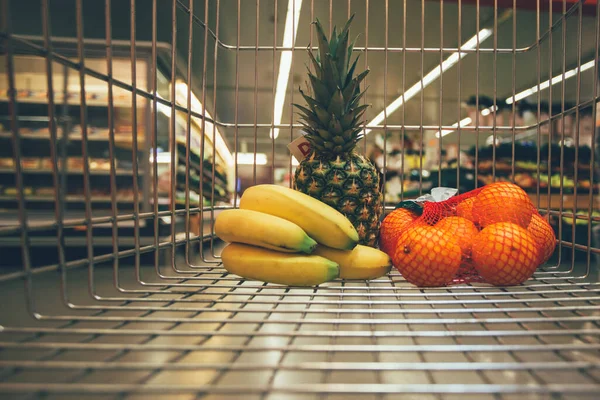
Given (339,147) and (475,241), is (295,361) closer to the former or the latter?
(475,241)

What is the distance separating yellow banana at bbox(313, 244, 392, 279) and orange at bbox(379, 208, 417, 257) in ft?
0.26

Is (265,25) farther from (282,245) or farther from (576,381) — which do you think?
(576,381)

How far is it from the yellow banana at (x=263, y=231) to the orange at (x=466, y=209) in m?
0.47

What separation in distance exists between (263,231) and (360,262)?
0.25 meters

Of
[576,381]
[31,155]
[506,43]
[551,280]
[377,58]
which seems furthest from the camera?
[377,58]

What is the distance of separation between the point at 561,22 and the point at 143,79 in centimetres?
389

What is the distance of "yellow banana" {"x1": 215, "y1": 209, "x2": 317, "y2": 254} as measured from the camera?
84 cm

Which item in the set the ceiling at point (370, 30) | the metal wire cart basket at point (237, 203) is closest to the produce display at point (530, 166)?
the metal wire cart basket at point (237, 203)

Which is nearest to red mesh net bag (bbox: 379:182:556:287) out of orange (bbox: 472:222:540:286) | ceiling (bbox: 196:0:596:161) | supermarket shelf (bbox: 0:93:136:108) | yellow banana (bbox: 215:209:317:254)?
orange (bbox: 472:222:540:286)

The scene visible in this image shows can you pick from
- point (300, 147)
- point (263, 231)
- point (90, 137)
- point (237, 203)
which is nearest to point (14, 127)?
point (263, 231)

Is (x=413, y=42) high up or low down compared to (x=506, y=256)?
up

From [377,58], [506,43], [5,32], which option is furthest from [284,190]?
[506,43]

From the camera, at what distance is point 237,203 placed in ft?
14.0

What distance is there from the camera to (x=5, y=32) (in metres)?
0.53
